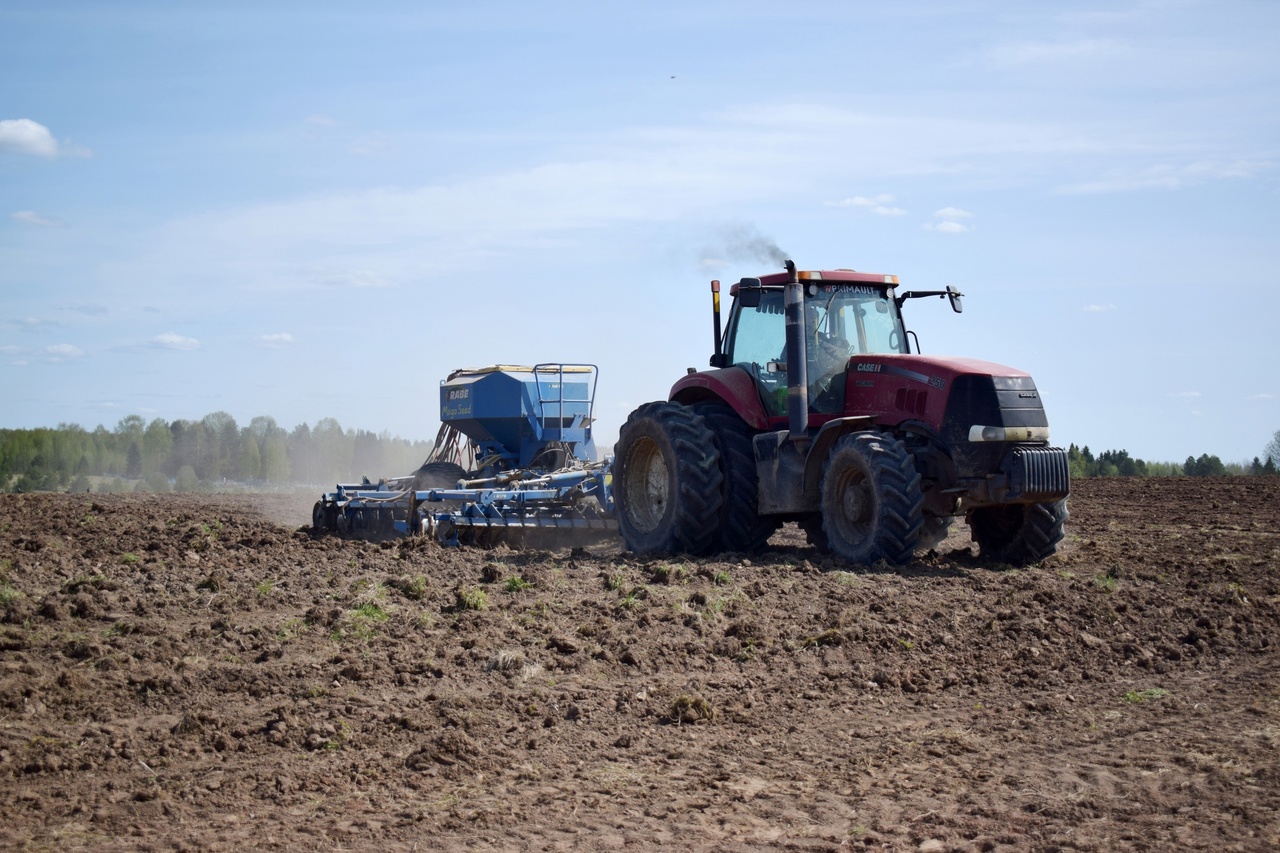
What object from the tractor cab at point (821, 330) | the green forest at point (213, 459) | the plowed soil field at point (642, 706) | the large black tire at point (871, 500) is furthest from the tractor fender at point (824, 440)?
the green forest at point (213, 459)

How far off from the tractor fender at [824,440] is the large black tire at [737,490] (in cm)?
70

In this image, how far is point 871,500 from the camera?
33.4 ft

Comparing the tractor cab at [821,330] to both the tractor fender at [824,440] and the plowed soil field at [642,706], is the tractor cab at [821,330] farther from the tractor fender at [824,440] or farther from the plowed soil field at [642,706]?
the plowed soil field at [642,706]

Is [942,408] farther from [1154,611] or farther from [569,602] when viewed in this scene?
[569,602]

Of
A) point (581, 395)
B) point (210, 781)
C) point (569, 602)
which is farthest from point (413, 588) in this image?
point (581, 395)

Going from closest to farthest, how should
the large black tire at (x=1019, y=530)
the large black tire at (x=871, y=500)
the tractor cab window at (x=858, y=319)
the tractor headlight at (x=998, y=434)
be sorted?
the large black tire at (x=871, y=500)
the tractor headlight at (x=998, y=434)
the large black tire at (x=1019, y=530)
the tractor cab window at (x=858, y=319)

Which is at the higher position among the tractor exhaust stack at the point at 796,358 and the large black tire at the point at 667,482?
the tractor exhaust stack at the point at 796,358

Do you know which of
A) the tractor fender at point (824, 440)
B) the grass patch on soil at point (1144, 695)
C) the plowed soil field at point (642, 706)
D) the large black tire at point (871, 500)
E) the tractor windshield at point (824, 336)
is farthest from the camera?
the tractor windshield at point (824, 336)

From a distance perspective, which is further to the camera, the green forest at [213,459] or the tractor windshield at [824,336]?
the green forest at [213,459]

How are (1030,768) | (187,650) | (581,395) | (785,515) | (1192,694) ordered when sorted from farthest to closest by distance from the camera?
(581,395), (785,515), (187,650), (1192,694), (1030,768)

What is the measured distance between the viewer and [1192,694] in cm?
663

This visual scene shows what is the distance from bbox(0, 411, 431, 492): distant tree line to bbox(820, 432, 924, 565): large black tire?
23475 millimetres

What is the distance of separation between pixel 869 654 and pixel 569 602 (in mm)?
2314

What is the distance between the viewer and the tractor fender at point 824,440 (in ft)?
34.4
